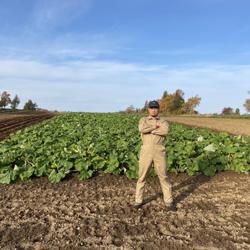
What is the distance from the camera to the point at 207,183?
29.5 ft

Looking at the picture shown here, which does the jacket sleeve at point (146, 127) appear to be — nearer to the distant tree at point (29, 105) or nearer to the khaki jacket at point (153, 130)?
the khaki jacket at point (153, 130)

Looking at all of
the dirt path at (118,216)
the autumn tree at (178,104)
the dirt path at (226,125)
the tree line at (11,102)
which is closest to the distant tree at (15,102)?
the tree line at (11,102)

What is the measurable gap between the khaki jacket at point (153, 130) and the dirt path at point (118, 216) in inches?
52.7

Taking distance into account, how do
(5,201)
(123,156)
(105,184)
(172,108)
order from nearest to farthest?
(5,201) < (105,184) < (123,156) < (172,108)

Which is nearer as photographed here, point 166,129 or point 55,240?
point 55,240

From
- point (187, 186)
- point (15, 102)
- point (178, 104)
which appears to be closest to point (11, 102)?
point (15, 102)

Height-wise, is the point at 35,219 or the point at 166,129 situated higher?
the point at 166,129

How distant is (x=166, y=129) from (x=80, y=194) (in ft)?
8.75

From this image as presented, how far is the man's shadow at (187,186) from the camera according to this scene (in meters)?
7.55

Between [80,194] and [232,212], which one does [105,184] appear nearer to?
[80,194]

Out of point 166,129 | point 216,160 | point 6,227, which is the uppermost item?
point 166,129

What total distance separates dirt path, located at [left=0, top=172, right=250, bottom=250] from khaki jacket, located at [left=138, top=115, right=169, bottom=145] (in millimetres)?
1340

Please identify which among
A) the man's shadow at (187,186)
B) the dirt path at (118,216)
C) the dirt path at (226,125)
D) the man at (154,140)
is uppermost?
the man at (154,140)

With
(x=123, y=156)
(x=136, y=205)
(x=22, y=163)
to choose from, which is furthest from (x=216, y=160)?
(x=22, y=163)
